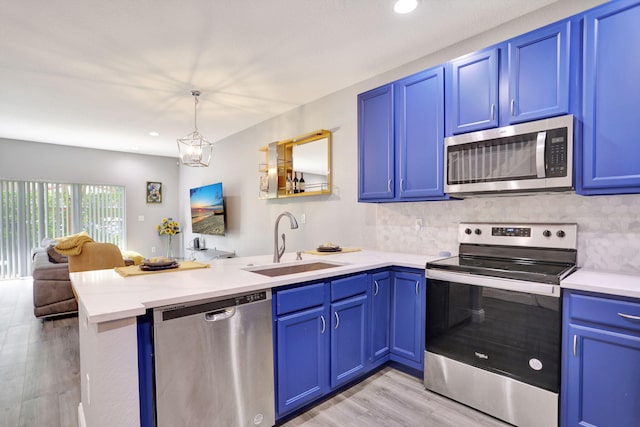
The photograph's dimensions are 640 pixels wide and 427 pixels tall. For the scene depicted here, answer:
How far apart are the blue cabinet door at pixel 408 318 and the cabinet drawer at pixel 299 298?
0.73 metres

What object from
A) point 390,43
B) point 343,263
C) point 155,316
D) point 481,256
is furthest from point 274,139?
point 155,316

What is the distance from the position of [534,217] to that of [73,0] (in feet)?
10.9

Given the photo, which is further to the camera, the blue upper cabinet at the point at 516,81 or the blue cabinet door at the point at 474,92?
the blue cabinet door at the point at 474,92

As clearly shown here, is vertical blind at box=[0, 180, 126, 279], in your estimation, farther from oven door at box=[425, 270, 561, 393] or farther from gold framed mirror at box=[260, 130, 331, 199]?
oven door at box=[425, 270, 561, 393]

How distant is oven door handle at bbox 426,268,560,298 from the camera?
66.3 inches

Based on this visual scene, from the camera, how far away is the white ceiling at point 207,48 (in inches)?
85.4

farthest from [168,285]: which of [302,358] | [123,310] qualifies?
[302,358]

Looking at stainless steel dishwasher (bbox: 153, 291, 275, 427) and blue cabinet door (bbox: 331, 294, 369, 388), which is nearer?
stainless steel dishwasher (bbox: 153, 291, 275, 427)

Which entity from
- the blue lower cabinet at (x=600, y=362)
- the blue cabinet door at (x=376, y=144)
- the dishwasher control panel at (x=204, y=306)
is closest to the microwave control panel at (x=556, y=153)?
A: the blue lower cabinet at (x=600, y=362)

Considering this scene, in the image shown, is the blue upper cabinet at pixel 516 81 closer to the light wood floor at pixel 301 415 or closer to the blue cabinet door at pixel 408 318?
the blue cabinet door at pixel 408 318

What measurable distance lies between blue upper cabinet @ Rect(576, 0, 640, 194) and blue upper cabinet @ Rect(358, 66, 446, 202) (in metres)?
0.84

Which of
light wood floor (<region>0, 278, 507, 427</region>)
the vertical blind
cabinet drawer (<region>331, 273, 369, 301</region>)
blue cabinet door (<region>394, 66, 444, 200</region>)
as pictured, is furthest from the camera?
the vertical blind

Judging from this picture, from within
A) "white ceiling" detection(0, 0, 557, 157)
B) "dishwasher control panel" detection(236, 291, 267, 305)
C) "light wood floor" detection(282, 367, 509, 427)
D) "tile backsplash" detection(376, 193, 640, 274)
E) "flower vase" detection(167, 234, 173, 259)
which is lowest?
"light wood floor" detection(282, 367, 509, 427)

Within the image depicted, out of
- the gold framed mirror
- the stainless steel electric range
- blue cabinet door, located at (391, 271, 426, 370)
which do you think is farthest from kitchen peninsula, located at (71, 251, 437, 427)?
the gold framed mirror
